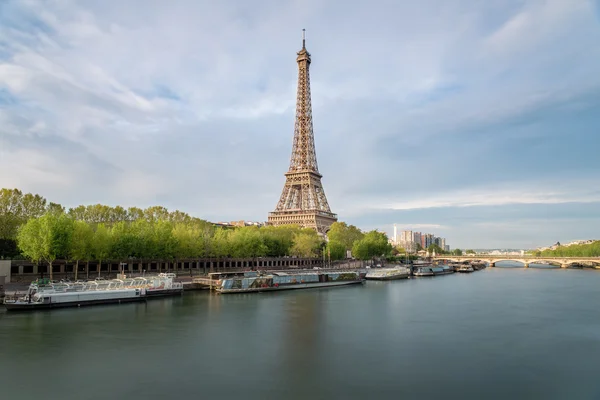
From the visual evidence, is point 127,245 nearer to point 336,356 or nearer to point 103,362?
point 103,362

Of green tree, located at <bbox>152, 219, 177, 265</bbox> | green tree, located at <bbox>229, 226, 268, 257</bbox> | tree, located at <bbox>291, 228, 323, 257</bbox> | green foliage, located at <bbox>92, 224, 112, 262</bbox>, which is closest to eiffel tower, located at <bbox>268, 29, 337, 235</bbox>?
tree, located at <bbox>291, 228, 323, 257</bbox>

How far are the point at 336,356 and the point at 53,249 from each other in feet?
103

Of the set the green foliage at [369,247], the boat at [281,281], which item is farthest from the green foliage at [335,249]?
the boat at [281,281]

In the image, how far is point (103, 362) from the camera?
2000 cm

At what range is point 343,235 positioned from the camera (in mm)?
102750

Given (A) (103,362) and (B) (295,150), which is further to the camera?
(B) (295,150)

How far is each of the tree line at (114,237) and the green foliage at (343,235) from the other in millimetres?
10118

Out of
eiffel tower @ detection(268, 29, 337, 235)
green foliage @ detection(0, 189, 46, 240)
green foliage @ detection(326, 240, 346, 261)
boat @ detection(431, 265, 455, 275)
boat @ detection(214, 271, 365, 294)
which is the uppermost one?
eiffel tower @ detection(268, 29, 337, 235)

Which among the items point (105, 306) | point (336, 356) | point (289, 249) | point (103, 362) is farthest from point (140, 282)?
point (289, 249)

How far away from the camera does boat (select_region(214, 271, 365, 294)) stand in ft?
161

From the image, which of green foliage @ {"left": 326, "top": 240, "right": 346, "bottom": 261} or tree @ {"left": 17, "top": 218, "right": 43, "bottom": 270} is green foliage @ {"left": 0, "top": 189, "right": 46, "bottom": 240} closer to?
tree @ {"left": 17, "top": 218, "right": 43, "bottom": 270}

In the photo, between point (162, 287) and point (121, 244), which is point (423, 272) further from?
point (121, 244)

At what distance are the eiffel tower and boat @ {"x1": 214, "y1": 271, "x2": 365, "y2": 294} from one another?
42.6 metres

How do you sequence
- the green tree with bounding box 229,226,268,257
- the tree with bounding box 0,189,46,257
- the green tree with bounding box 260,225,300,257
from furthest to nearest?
the green tree with bounding box 260,225,300,257
the green tree with bounding box 229,226,268,257
the tree with bounding box 0,189,46,257
